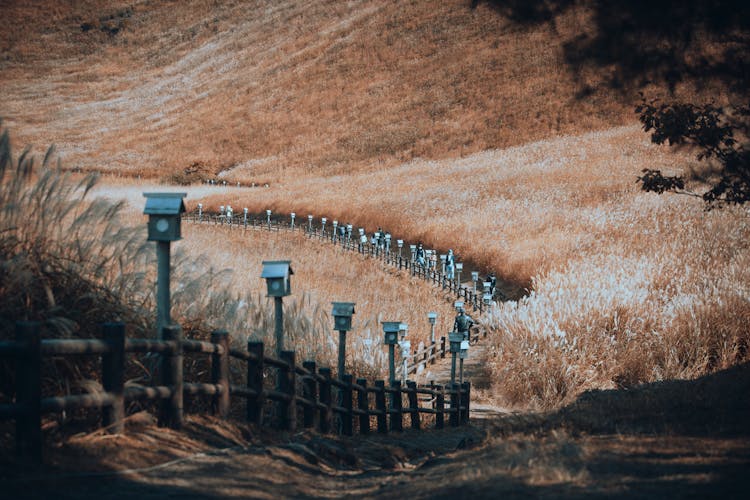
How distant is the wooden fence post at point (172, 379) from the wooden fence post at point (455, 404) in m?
8.69

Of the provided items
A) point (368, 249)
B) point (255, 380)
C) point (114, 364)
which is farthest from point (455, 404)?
point (368, 249)

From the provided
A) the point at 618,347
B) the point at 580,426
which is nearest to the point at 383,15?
the point at 618,347

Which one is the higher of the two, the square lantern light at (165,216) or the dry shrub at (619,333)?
the square lantern light at (165,216)

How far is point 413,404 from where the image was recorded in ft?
45.8

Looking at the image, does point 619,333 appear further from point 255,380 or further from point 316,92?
point 316,92

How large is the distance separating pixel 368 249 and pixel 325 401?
27504mm

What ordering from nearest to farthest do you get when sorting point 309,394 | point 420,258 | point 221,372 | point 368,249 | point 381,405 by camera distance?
point 221,372
point 309,394
point 381,405
point 420,258
point 368,249

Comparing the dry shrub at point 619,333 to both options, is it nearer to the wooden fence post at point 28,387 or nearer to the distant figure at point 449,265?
the distant figure at point 449,265

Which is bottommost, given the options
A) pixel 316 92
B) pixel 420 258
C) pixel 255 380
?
pixel 255 380

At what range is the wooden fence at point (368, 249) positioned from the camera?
29.7 meters

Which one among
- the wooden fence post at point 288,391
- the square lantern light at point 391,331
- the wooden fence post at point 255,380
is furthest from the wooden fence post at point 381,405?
the wooden fence post at point 255,380

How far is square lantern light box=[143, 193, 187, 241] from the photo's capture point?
8.13 m

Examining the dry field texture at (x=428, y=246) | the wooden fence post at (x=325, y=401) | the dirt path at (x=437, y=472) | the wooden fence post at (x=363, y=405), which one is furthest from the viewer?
the wooden fence post at (x=363, y=405)

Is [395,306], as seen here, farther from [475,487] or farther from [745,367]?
[475,487]
